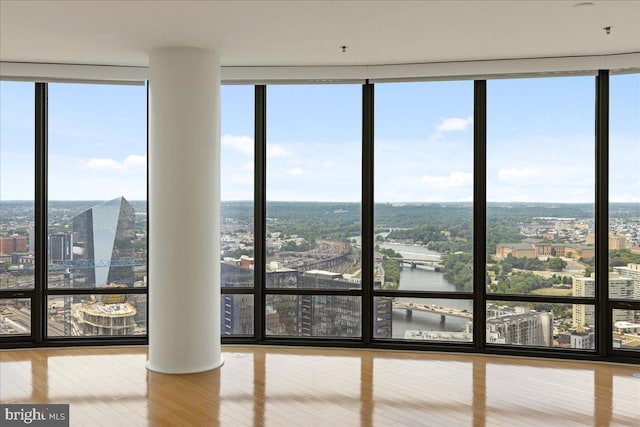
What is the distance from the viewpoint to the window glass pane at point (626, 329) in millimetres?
6238

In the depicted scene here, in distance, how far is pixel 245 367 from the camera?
597 cm

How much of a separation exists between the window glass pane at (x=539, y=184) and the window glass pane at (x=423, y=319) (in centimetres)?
47

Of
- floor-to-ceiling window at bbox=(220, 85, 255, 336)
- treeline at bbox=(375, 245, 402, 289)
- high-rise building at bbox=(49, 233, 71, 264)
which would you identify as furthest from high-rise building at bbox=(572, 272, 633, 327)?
high-rise building at bbox=(49, 233, 71, 264)

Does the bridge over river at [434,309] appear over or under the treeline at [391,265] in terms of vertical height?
under

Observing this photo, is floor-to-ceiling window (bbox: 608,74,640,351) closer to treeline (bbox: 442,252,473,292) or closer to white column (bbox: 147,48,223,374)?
treeline (bbox: 442,252,473,292)

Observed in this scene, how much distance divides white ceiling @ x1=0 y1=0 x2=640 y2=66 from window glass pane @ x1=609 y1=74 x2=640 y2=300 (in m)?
0.54

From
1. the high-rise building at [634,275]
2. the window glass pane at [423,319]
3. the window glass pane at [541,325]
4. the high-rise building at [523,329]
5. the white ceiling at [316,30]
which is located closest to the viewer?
the white ceiling at [316,30]

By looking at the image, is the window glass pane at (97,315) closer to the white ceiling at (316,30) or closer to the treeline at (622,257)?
the white ceiling at (316,30)

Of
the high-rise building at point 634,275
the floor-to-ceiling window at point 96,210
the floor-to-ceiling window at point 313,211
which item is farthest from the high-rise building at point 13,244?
the high-rise building at point 634,275

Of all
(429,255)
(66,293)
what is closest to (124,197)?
(66,293)

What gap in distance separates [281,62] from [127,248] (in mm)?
2677

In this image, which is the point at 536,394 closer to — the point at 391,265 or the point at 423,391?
the point at 423,391

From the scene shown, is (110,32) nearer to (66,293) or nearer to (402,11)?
(402,11)

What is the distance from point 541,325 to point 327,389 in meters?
2.59
